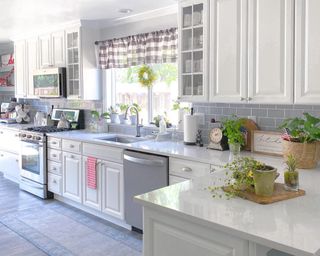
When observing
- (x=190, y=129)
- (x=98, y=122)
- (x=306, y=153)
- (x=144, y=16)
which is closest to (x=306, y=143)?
(x=306, y=153)

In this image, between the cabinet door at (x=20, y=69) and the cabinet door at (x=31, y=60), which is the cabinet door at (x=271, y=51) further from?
the cabinet door at (x=20, y=69)

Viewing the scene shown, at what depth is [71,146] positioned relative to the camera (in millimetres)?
4301

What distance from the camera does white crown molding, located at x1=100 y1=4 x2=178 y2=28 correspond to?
393cm

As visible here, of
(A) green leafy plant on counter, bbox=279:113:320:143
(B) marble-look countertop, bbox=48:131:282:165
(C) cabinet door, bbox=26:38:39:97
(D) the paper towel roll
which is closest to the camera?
(A) green leafy plant on counter, bbox=279:113:320:143

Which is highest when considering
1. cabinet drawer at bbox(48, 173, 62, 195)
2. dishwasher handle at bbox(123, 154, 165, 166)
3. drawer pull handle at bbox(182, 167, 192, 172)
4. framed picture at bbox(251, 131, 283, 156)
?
framed picture at bbox(251, 131, 283, 156)

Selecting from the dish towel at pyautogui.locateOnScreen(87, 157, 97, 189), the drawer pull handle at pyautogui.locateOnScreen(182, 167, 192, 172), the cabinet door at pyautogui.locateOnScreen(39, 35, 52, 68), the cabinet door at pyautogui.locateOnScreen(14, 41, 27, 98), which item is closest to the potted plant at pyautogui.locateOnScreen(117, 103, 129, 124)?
the dish towel at pyautogui.locateOnScreen(87, 157, 97, 189)

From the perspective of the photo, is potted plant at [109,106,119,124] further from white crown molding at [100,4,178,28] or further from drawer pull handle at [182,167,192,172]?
drawer pull handle at [182,167,192,172]

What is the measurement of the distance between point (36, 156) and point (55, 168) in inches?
16.3

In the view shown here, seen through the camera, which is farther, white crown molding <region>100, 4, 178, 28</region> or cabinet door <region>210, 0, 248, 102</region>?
white crown molding <region>100, 4, 178, 28</region>

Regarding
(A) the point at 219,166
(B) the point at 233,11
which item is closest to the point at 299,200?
Result: (A) the point at 219,166

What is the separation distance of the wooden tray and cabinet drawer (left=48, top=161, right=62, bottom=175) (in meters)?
3.15

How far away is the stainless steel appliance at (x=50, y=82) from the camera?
16.5 feet

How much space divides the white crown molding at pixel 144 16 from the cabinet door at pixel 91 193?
71.3 inches

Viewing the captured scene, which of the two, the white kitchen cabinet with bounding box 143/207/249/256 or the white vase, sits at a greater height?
the white vase
